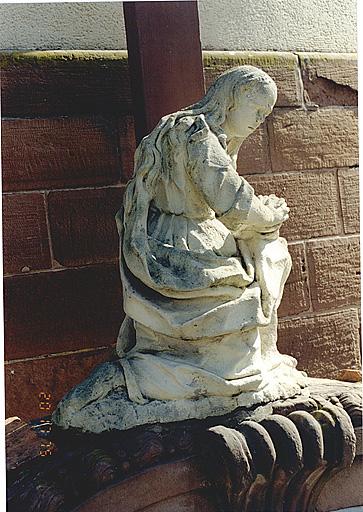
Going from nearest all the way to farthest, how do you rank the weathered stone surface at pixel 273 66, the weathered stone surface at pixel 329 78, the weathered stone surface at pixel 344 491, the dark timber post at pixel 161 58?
the weathered stone surface at pixel 344 491, the dark timber post at pixel 161 58, the weathered stone surface at pixel 273 66, the weathered stone surface at pixel 329 78

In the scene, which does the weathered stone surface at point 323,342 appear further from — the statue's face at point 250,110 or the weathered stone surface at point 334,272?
the statue's face at point 250,110

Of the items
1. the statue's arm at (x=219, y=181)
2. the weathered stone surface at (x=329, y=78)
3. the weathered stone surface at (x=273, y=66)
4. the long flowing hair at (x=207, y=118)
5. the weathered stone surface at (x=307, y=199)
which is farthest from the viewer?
the weathered stone surface at (x=329, y=78)

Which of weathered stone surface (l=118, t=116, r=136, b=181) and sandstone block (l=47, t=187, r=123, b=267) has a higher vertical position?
weathered stone surface (l=118, t=116, r=136, b=181)

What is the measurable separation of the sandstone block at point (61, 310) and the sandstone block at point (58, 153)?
1.25 ft

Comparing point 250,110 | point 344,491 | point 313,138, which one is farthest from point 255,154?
point 344,491

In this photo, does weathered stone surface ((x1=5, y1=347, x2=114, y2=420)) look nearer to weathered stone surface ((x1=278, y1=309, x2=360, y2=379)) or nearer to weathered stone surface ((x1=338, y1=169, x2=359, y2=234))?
weathered stone surface ((x1=278, y1=309, x2=360, y2=379))

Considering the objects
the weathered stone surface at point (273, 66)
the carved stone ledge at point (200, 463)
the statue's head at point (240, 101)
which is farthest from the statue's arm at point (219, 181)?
the weathered stone surface at point (273, 66)

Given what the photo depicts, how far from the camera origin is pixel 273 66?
5.65m

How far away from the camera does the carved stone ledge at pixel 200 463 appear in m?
4.05

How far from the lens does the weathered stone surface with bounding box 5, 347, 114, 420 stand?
5125 millimetres

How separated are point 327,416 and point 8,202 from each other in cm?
165

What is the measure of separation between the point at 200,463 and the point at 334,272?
1.90m

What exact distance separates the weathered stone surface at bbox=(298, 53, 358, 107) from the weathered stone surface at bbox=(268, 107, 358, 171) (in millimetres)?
54

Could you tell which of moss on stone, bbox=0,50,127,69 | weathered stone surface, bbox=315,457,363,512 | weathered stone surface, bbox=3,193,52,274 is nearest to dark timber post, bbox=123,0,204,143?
moss on stone, bbox=0,50,127,69
